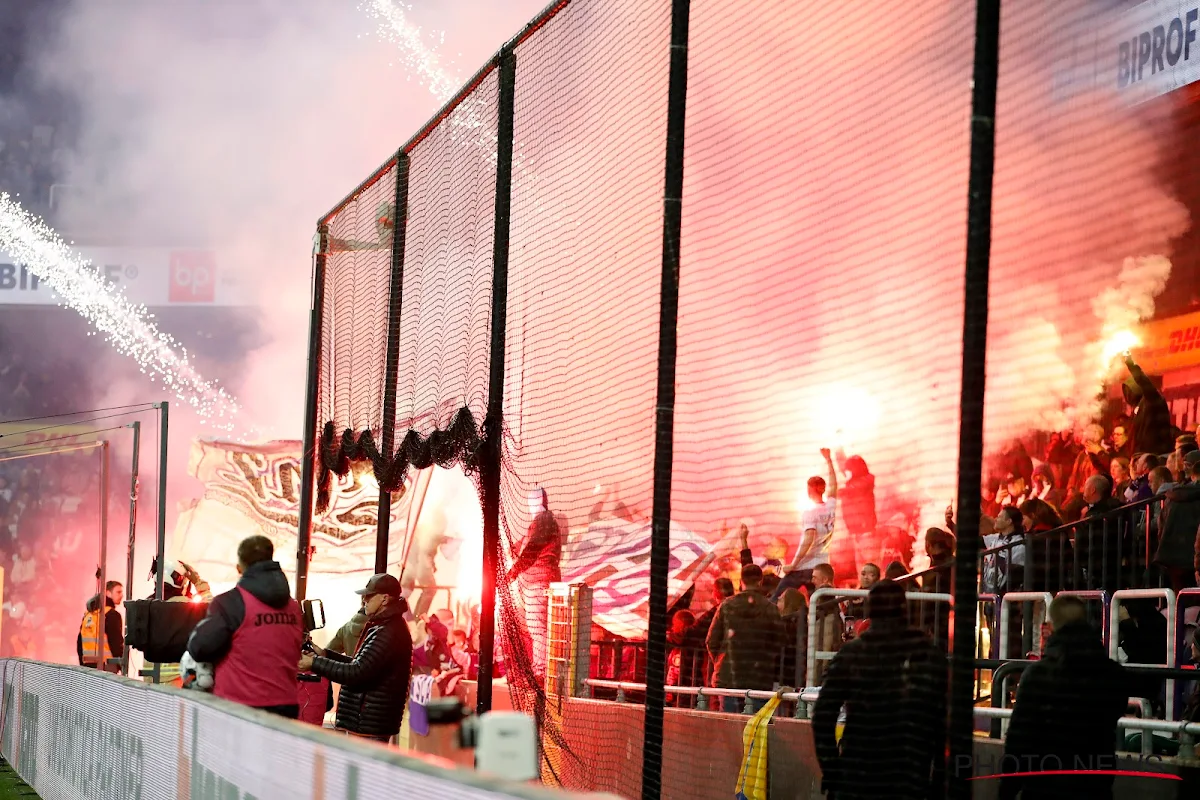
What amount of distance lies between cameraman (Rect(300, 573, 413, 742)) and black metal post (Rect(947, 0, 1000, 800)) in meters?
4.33

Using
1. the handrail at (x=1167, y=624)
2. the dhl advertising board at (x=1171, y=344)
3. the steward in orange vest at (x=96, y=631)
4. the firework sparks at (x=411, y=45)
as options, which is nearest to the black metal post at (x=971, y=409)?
the handrail at (x=1167, y=624)

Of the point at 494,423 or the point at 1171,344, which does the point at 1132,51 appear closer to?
the point at 1171,344

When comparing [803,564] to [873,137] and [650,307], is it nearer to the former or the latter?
[650,307]

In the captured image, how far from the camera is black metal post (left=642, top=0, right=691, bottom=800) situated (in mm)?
6863

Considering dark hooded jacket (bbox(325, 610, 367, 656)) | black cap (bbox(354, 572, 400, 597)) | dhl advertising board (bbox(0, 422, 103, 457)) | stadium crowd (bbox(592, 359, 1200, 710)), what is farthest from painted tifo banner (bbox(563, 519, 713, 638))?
dhl advertising board (bbox(0, 422, 103, 457))

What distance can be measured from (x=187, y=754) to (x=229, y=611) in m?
A: 1.39

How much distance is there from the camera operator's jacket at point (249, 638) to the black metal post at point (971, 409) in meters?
3.94

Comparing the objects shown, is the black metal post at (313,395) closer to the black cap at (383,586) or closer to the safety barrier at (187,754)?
the safety barrier at (187,754)

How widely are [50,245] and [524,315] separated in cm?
3937

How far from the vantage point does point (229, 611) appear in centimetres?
787

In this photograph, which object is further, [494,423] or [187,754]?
[494,423]

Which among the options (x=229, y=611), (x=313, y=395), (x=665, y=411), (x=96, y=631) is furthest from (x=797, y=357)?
(x=96, y=631)

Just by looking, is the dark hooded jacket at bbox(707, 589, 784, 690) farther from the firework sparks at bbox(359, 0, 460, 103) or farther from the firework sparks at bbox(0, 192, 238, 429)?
the firework sparks at bbox(0, 192, 238, 429)

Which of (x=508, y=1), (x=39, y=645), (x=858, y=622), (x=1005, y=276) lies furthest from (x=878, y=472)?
(x=39, y=645)
